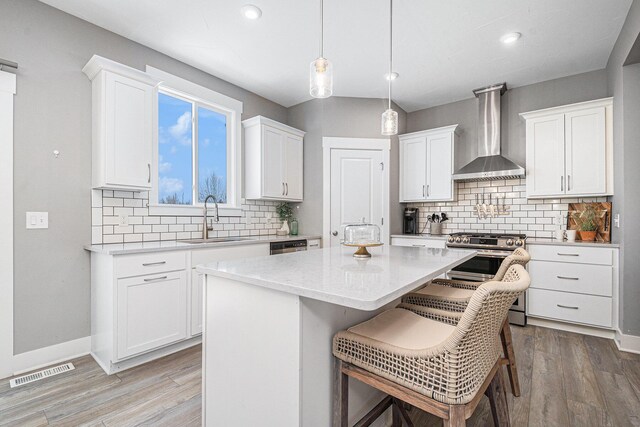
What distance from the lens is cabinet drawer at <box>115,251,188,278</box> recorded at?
228cm

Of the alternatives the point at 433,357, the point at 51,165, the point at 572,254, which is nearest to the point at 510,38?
the point at 572,254

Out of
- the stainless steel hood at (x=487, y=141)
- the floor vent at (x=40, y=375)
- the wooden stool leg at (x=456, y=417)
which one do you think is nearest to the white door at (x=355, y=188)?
the stainless steel hood at (x=487, y=141)

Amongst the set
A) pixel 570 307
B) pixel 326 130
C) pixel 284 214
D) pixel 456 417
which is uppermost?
pixel 326 130

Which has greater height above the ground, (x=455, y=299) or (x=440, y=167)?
(x=440, y=167)

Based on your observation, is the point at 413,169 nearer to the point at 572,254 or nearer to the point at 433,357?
the point at 572,254

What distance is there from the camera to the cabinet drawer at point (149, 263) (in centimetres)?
228

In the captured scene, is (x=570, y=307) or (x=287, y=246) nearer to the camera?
(x=570, y=307)

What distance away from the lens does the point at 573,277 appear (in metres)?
3.13

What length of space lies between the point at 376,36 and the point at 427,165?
80.6 inches

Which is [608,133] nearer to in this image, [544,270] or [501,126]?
[501,126]

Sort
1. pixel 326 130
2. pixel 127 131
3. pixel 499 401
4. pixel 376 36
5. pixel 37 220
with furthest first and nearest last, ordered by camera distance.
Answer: pixel 326 130 < pixel 376 36 < pixel 127 131 < pixel 37 220 < pixel 499 401

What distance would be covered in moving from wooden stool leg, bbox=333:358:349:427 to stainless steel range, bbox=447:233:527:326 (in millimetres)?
2712

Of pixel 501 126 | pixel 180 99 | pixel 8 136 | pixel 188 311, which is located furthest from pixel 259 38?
pixel 501 126

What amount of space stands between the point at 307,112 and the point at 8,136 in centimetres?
315
